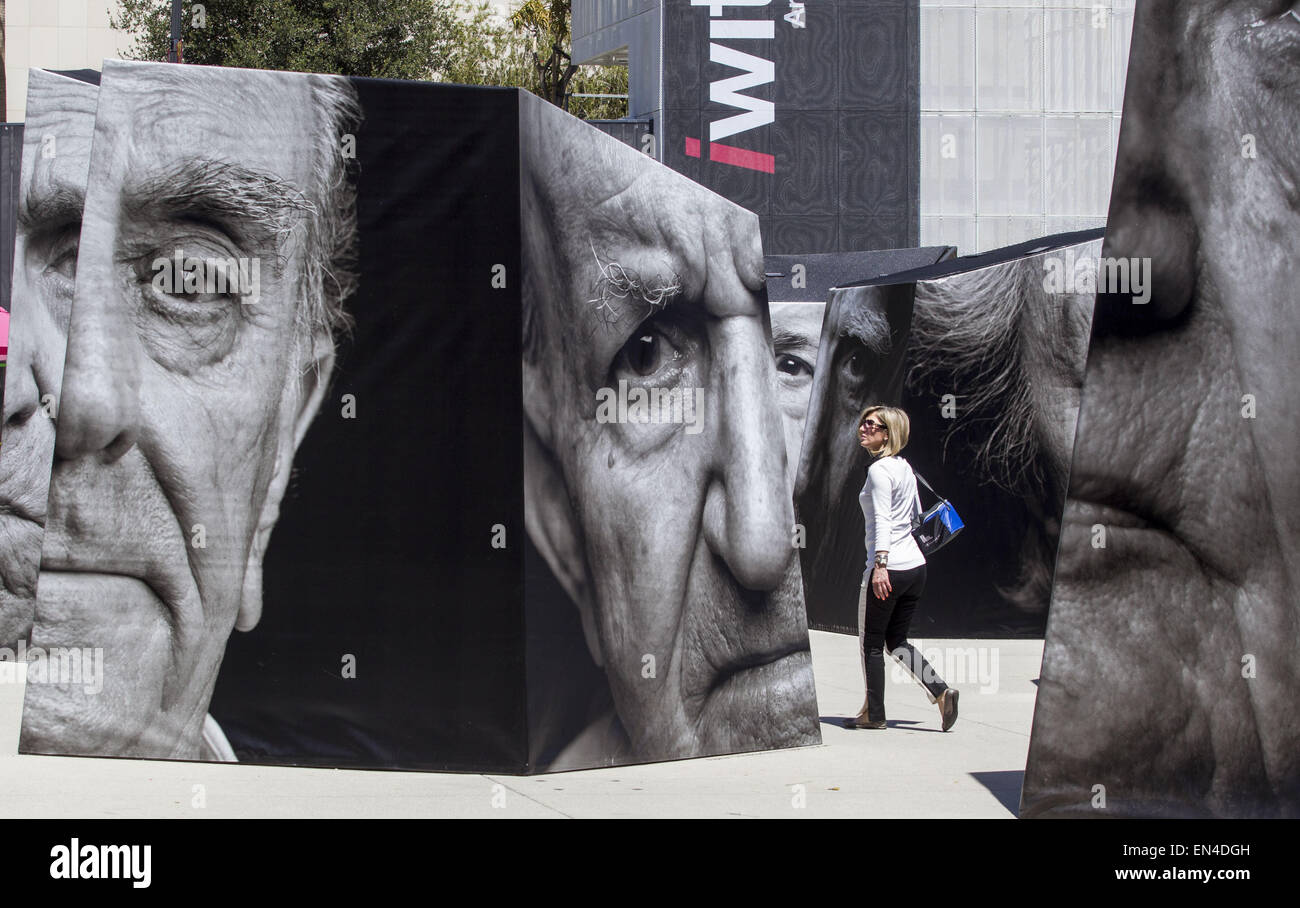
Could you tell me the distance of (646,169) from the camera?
8602 mm

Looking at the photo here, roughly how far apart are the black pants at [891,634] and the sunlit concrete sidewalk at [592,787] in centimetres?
34

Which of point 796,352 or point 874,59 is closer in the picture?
point 796,352

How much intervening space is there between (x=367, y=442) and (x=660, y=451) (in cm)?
156

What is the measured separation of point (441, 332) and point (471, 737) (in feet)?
6.39

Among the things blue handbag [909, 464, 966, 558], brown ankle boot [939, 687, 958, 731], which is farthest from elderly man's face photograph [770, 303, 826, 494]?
brown ankle boot [939, 687, 958, 731]

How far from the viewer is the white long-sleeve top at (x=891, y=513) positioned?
381 inches

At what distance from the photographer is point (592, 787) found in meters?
7.70

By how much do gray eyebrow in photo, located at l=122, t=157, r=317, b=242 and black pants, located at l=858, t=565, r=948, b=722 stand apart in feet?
13.1

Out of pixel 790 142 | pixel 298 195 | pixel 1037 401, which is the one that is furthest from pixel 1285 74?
pixel 790 142

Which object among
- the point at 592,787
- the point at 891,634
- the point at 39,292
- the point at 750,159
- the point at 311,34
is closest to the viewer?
the point at 592,787

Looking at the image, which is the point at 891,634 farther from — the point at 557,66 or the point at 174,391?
the point at 557,66

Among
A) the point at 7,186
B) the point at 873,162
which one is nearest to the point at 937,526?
the point at 7,186

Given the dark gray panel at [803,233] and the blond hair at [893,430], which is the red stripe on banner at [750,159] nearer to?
the dark gray panel at [803,233]

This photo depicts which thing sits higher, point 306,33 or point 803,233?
point 306,33
